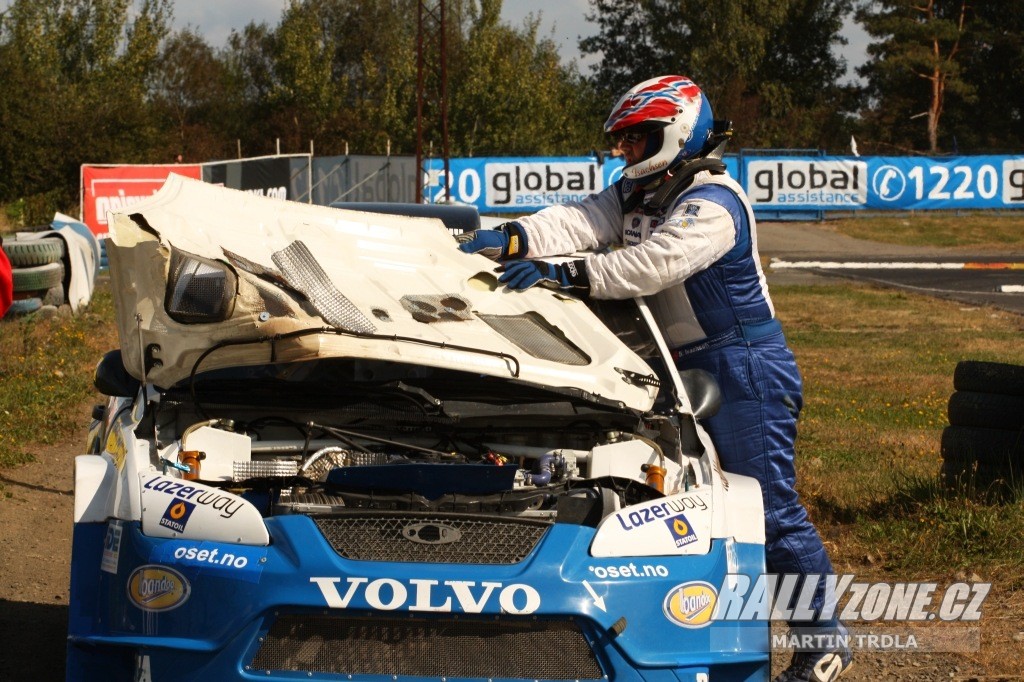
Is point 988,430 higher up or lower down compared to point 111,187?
higher up

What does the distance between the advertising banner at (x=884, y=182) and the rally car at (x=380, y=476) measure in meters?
29.0

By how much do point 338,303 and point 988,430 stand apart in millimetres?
3605

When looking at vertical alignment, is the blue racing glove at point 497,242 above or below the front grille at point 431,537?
above

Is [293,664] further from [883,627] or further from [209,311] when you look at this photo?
[883,627]

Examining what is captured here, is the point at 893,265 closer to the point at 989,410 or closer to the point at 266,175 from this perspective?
the point at 266,175

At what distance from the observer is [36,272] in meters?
13.7

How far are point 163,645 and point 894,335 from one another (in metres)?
13.2

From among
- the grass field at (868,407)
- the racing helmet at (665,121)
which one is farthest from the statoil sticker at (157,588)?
the grass field at (868,407)

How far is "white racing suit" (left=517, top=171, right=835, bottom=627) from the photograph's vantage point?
4.72 m

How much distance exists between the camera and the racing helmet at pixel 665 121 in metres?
4.96

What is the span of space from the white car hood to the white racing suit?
1.04 feet

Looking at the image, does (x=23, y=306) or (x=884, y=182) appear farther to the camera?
(x=884, y=182)

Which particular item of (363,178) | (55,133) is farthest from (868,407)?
(55,133)

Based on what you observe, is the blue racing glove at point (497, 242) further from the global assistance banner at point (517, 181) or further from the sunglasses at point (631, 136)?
the global assistance banner at point (517, 181)
